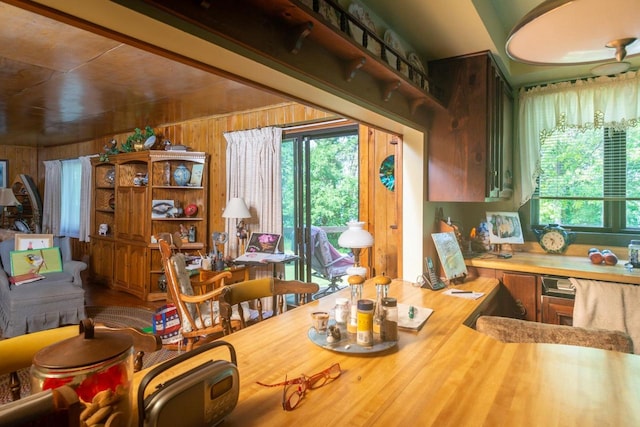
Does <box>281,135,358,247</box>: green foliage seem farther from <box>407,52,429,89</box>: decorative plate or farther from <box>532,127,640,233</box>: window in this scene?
<box>532,127,640,233</box>: window

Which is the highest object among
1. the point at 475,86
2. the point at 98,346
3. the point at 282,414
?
the point at 475,86

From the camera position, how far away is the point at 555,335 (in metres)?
1.51

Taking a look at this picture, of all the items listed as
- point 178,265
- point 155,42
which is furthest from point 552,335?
point 178,265

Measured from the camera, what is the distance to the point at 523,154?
11.2 ft

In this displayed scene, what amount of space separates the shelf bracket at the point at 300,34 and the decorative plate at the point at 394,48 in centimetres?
68

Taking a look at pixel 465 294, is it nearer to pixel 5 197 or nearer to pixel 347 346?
pixel 347 346

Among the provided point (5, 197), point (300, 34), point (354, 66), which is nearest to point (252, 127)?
point (354, 66)

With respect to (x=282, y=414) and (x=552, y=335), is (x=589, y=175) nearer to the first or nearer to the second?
(x=552, y=335)

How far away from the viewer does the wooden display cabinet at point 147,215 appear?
5.02 metres

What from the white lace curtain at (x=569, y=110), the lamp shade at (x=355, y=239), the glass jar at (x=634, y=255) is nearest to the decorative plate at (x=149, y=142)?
the lamp shade at (x=355, y=239)

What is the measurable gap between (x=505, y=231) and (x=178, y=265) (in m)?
2.79

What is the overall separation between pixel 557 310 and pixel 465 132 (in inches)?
53.7

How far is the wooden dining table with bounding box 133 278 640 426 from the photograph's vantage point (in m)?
1.05

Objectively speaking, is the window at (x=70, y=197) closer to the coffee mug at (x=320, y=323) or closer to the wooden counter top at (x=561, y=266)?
the coffee mug at (x=320, y=323)
